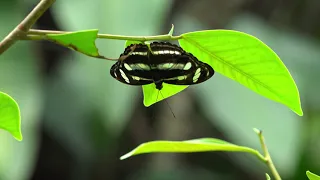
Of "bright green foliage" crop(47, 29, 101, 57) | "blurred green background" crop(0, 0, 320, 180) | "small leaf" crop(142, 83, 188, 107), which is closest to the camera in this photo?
"bright green foliage" crop(47, 29, 101, 57)

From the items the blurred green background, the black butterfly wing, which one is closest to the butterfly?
the black butterfly wing

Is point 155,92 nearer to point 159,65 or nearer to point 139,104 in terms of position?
point 159,65

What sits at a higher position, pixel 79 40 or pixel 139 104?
pixel 79 40

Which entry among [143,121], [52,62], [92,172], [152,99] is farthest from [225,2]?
[152,99]

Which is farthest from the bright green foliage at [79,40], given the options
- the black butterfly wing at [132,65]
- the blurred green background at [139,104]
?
the blurred green background at [139,104]

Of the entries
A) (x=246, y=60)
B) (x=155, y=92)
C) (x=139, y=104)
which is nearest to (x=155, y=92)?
(x=155, y=92)

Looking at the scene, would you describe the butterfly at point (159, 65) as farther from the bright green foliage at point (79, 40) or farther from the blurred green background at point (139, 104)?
the blurred green background at point (139, 104)

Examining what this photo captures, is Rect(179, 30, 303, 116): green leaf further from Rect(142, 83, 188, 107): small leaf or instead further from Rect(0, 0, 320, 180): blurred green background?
Rect(0, 0, 320, 180): blurred green background
